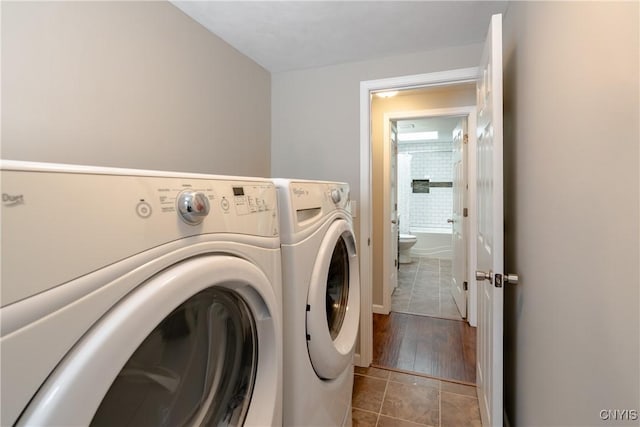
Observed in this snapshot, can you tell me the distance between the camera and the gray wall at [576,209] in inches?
23.9

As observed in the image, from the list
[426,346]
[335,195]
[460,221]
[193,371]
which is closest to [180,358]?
[193,371]

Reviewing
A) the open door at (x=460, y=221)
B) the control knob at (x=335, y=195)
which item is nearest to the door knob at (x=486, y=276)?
the control knob at (x=335, y=195)

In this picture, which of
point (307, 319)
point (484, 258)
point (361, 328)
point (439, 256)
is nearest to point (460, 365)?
point (361, 328)

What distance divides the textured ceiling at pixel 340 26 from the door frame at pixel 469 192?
917mm

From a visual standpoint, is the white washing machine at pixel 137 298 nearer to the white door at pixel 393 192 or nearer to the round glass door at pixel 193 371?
the round glass door at pixel 193 371

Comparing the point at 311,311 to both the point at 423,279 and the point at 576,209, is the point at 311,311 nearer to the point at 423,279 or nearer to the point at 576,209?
the point at 576,209

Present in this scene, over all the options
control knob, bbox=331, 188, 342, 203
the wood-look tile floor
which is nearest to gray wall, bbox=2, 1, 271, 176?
control knob, bbox=331, 188, 342, 203

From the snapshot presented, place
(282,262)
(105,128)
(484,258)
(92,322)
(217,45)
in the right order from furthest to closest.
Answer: (217,45)
(484,258)
(105,128)
(282,262)
(92,322)

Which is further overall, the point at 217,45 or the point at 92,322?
the point at 217,45

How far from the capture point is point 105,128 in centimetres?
116

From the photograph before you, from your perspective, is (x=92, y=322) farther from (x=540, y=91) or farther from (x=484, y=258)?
(x=484, y=258)

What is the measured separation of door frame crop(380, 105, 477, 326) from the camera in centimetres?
260

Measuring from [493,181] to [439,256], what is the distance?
4407mm

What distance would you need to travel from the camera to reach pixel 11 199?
0.31 m
